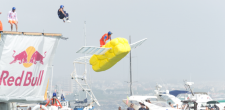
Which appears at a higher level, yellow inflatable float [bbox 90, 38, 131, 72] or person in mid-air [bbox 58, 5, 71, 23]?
person in mid-air [bbox 58, 5, 71, 23]

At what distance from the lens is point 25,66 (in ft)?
69.6

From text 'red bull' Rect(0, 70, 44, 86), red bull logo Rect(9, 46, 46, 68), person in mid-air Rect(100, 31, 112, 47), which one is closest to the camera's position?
text 'red bull' Rect(0, 70, 44, 86)

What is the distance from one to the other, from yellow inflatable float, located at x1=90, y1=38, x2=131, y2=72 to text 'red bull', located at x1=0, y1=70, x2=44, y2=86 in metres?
3.83

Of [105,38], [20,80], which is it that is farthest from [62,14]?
[20,80]

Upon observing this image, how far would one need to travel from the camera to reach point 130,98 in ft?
80.0

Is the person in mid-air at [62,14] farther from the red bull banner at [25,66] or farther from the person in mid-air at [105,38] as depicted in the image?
the person in mid-air at [105,38]

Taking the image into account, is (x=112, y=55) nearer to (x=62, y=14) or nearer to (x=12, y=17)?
(x=62, y=14)

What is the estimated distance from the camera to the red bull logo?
2095cm

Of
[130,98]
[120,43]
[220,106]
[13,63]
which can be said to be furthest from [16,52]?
[220,106]

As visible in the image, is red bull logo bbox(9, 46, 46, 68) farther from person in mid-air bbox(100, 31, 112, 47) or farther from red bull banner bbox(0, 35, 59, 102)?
person in mid-air bbox(100, 31, 112, 47)

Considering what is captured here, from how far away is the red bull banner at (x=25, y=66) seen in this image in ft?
67.6

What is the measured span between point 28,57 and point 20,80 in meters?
1.57

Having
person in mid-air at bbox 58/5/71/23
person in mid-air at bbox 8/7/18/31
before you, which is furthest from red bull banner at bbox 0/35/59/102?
person in mid-air at bbox 58/5/71/23

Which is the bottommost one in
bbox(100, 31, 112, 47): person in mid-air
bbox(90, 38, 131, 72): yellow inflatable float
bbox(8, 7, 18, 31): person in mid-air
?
bbox(90, 38, 131, 72): yellow inflatable float
